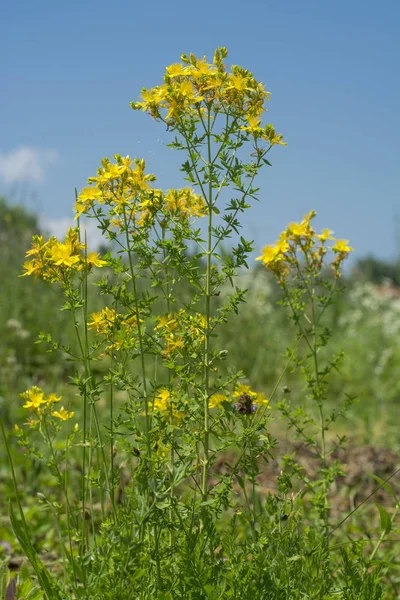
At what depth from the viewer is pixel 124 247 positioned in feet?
6.16

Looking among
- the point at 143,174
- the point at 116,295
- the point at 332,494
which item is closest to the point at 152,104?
the point at 143,174

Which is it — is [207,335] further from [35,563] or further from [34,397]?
[35,563]

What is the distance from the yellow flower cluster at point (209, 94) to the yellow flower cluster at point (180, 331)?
0.50 m

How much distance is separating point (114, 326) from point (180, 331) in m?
0.17

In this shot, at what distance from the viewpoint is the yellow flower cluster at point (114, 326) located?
6.17ft

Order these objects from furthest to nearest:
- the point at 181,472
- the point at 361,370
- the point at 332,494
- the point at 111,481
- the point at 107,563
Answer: the point at 361,370 → the point at 332,494 → the point at 111,481 → the point at 107,563 → the point at 181,472

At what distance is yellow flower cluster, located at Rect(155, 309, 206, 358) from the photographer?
1.92 meters

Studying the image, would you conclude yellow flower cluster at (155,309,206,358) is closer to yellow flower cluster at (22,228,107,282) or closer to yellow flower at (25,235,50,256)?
yellow flower cluster at (22,228,107,282)

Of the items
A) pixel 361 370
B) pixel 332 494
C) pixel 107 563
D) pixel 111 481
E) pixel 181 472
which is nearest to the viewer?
pixel 181 472

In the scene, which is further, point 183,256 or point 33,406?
point 33,406

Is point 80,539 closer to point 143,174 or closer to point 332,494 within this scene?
point 143,174

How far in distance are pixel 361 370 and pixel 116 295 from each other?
602 centimetres

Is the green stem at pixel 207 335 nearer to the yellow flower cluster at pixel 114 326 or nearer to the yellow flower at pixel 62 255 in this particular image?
the yellow flower cluster at pixel 114 326

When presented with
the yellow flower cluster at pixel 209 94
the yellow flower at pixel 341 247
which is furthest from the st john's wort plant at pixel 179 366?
the yellow flower at pixel 341 247
